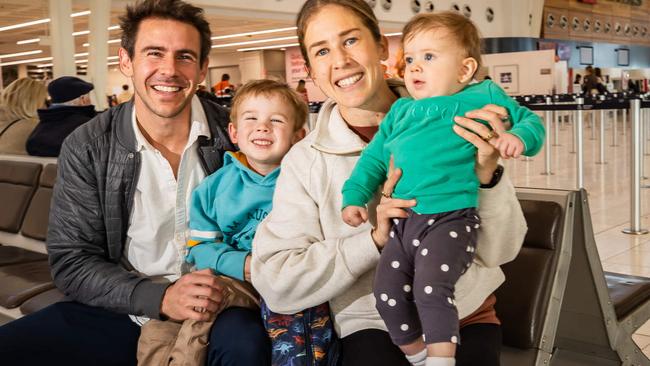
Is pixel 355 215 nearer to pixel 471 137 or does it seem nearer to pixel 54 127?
pixel 471 137

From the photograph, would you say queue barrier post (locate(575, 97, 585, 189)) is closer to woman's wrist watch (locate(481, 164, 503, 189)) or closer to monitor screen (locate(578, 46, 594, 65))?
woman's wrist watch (locate(481, 164, 503, 189))

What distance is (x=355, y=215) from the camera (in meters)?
1.69

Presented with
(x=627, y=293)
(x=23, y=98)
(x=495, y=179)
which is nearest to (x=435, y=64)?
(x=495, y=179)

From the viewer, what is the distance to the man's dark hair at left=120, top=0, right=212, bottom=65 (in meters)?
2.42

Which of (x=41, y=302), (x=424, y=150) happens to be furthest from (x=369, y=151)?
(x=41, y=302)

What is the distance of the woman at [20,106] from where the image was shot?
6.05m

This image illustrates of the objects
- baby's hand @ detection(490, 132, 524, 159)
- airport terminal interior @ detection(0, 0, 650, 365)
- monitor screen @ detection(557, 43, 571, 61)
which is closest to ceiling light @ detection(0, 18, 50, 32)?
airport terminal interior @ detection(0, 0, 650, 365)

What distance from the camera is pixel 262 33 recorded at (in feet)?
82.4

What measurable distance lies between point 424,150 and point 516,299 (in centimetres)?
81

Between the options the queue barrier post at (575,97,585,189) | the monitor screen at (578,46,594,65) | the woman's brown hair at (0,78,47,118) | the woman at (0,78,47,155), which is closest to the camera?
the woman at (0,78,47,155)

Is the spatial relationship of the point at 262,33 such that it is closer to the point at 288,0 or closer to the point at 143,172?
the point at 288,0

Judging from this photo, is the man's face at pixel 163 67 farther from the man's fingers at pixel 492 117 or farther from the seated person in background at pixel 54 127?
the seated person in background at pixel 54 127

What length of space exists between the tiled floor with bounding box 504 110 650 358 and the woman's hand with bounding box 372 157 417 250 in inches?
95.6

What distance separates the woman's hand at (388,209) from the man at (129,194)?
2.88 feet
